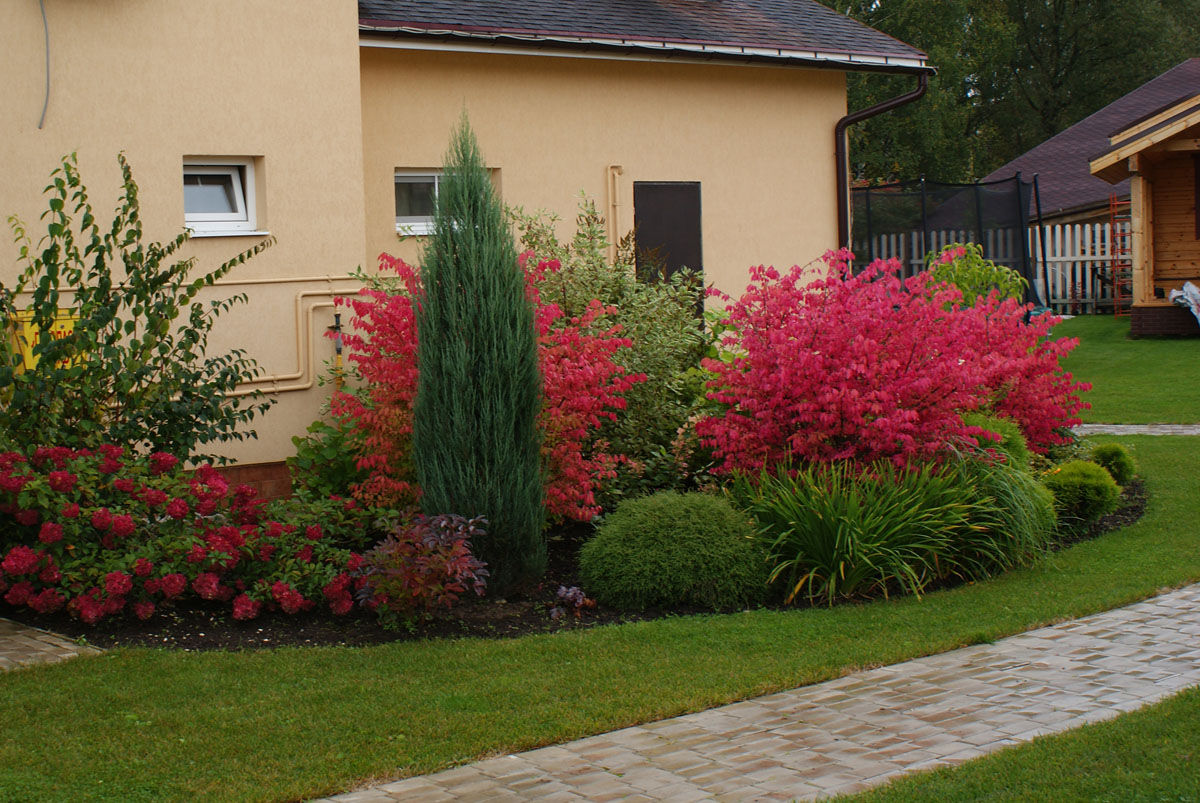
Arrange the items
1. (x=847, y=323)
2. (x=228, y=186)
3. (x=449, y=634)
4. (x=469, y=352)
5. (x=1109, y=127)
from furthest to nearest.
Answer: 1. (x=1109, y=127)
2. (x=228, y=186)
3. (x=847, y=323)
4. (x=469, y=352)
5. (x=449, y=634)

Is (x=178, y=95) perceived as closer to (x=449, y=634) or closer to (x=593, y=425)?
(x=593, y=425)

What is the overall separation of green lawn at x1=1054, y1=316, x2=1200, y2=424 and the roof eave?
480 centimetres

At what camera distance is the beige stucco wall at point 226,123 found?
27.6 ft

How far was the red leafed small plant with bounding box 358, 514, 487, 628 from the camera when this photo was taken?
6.35 metres

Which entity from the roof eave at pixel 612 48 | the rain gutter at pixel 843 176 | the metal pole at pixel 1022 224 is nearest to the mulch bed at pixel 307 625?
the roof eave at pixel 612 48

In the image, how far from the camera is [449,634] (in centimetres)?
657

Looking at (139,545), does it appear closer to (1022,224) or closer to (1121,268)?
(1022,224)

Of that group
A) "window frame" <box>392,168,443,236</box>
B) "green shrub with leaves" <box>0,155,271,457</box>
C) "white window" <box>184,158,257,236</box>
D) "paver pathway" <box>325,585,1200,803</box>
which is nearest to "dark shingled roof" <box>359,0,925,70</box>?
"window frame" <box>392,168,443,236</box>

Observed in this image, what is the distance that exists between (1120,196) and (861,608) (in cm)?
2405

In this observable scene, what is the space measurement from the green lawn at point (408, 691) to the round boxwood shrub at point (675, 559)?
0.31 metres

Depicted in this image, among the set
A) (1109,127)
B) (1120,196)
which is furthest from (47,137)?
(1109,127)

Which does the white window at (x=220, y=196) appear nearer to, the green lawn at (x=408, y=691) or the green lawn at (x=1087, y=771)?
the green lawn at (x=408, y=691)

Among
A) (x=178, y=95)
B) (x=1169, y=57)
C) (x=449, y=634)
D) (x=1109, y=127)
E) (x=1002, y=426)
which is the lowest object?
(x=449, y=634)

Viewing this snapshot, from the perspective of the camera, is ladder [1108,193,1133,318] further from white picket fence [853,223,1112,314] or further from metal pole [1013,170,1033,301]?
metal pole [1013,170,1033,301]
